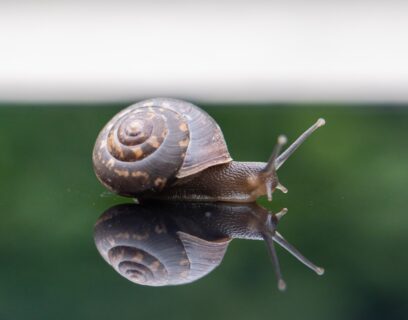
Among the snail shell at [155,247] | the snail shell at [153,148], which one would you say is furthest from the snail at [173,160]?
the snail shell at [155,247]

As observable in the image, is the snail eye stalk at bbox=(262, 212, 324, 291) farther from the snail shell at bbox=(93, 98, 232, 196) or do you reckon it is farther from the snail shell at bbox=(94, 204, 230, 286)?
the snail shell at bbox=(93, 98, 232, 196)

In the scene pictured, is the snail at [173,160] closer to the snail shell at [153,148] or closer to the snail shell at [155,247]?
the snail shell at [153,148]

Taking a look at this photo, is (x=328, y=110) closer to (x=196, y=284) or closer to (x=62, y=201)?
(x=62, y=201)

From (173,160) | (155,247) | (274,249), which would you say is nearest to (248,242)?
(274,249)

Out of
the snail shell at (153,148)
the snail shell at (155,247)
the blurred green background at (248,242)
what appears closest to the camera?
the blurred green background at (248,242)

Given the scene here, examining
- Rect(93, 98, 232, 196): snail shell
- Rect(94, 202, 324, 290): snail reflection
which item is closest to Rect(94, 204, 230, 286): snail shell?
Rect(94, 202, 324, 290): snail reflection

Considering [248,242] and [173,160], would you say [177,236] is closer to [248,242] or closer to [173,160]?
[248,242]

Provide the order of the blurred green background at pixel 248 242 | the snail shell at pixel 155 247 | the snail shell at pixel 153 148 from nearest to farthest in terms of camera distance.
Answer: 1. the blurred green background at pixel 248 242
2. the snail shell at pixel 155 247
3. the snail shell at pixel 153 148
